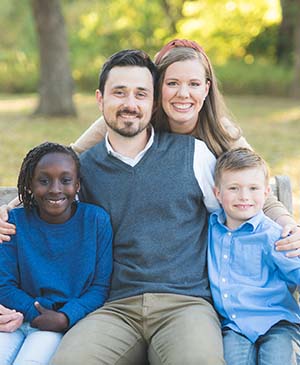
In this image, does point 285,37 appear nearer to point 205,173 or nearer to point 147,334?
point 205,173

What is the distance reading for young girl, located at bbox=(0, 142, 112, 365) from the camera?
3.08 m

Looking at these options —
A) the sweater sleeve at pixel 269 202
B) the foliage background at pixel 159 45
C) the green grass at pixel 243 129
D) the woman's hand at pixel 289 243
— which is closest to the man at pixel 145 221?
the sweater sleeve at pixel 269 202

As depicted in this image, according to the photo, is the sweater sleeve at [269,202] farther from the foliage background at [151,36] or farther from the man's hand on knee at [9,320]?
the foliage background at [151,36]

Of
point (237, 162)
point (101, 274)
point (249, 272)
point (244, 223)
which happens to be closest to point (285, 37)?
point (237, 162)

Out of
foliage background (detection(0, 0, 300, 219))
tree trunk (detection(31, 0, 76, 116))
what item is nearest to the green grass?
foliage background (detection(0, 0, 300, 219))

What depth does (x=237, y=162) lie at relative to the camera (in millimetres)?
3186

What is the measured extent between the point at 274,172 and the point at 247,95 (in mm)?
14300

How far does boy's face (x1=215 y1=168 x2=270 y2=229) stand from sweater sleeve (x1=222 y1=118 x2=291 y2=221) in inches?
7.9

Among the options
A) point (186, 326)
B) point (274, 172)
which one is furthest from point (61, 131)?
point (186, 326)

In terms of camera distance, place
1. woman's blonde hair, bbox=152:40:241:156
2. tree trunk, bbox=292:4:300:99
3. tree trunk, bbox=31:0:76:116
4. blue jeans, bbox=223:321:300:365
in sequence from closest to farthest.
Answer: blue jeans, bbox=223:321:300:365
woman's blonde hair, bbox=152:40:241:156
tree trunk, bbox=31:0:76:116
tree trunk, bbox=292:4:300:99

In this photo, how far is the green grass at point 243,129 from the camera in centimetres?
984

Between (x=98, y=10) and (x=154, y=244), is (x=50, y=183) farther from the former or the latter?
(x=98, y=10)

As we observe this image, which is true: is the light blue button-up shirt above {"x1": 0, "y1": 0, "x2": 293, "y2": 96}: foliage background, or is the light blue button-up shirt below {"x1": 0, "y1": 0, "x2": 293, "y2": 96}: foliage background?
below

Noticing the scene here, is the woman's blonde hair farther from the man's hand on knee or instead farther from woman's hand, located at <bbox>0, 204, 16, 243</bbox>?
the man's hand on knee
